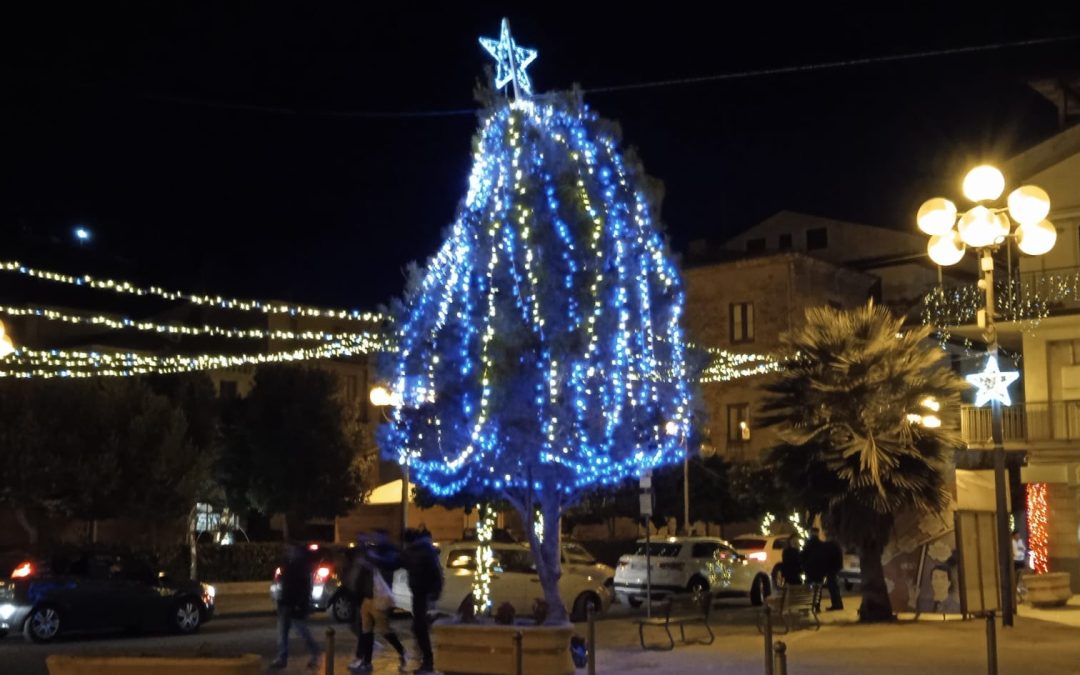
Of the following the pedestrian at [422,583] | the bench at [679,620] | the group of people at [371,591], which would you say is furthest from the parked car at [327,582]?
the pedestrian at [422,583]

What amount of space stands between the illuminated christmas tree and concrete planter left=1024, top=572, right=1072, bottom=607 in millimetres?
8545

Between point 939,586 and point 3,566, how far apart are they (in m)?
16.1

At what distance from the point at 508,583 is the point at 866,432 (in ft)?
22.2

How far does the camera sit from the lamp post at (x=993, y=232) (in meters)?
17.8

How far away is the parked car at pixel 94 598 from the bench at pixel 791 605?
31.4ft

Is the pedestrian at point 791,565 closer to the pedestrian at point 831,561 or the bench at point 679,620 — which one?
the pedestrian at point 831,561

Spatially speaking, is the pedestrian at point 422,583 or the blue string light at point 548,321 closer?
the pedestrian at point 422,583

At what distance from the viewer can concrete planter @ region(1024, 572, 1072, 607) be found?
77.2ft

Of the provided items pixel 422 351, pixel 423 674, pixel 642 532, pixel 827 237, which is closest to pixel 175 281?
pixel 642 532

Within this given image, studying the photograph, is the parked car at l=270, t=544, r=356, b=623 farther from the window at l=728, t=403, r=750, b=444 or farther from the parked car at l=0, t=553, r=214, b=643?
the window at l=728, t=403, r=750, b=444

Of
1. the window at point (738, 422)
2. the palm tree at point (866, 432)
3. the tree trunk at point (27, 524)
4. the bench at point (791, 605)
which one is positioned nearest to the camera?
the bench at point (791, 605)

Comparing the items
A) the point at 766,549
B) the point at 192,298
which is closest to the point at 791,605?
the point at 192,298

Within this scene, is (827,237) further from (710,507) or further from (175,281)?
(175,281)

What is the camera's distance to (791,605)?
19.4m
